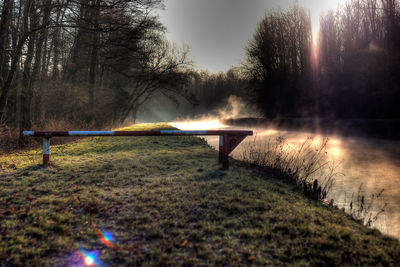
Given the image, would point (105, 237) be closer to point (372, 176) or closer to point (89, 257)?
point (89, 257)

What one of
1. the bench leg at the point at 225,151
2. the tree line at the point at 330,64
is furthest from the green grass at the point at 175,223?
the tree line at the point at 330,64

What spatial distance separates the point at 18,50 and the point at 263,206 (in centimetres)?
974

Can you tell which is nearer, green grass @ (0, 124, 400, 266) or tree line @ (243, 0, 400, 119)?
green grass @ (0, 124, 400, 266)

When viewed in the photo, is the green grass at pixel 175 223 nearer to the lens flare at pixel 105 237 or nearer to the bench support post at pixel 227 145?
the lens flare at pixel 105 237

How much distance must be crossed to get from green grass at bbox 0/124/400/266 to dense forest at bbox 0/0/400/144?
23.0ft

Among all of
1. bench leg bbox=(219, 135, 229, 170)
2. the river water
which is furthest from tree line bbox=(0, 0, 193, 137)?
the river water

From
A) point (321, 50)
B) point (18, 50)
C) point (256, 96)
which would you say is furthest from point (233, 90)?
point (18, 50)

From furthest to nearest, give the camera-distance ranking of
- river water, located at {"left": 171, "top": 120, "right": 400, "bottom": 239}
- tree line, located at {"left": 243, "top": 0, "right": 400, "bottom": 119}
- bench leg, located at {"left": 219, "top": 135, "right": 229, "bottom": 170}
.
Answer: tree line, located at {"left": 243, "top": 0, "right": 400, "bottom": 119}, bench leg, located at {"left": 219, "top": 135, "right": 229, "bottom": 170}, river water, located at {"left": 171, "top": 120, "right": 400, "bottom": 239}

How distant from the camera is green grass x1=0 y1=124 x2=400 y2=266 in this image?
2.29 meters

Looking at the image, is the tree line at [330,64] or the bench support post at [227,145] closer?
the bench support post at [227,145]

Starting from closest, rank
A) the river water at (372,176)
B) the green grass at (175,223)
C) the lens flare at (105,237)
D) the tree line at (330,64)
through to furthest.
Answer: the green grass at (175,223), the lens flare at (105,237), the river water at (372,176), the tree line at (330,64)

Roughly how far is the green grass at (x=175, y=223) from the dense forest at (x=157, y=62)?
701 centimetres

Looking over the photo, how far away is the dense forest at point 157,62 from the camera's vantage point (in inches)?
433

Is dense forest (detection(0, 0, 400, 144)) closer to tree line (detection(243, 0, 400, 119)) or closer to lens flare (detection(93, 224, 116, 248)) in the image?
tree line (detection(243, 0, 400, 119))
